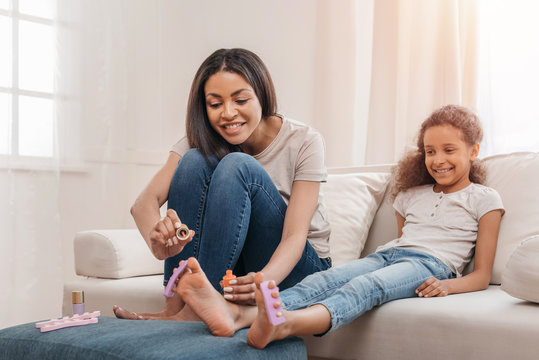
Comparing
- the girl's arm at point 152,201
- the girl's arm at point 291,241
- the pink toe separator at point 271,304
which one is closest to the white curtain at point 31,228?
the girl's arm at point 152,201

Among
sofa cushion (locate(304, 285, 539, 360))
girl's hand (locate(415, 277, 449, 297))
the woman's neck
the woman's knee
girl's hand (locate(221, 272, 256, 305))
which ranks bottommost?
sofa cushion (locate(304, 285, 539, 360))

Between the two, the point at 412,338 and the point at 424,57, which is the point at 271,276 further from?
the point at 424,57

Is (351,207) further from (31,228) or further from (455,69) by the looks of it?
(31,228)

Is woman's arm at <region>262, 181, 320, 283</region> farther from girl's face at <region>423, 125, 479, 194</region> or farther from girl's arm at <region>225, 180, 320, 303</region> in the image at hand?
girl's face at <region>423, 125, 479, 194</region>

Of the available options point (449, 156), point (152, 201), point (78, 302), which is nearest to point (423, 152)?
point (449, 156)

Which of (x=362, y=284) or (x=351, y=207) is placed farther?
(x=351, y=207)

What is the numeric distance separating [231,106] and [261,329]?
0.63 m

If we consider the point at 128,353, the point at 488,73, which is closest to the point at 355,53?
the point at 488,73

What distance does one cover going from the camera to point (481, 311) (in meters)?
1.11

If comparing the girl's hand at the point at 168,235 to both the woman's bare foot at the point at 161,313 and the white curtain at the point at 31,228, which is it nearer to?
the woman's bare foot at the point at 161,313

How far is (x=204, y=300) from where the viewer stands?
3.33ft

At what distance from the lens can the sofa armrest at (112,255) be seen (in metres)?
1.71

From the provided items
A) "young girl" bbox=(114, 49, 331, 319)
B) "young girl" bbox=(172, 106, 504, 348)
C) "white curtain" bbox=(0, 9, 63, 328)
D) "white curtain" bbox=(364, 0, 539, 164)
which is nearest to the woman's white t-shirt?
"young girl" bbox=(114, 49, 331, 319)

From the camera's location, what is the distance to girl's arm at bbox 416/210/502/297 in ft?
4.27
